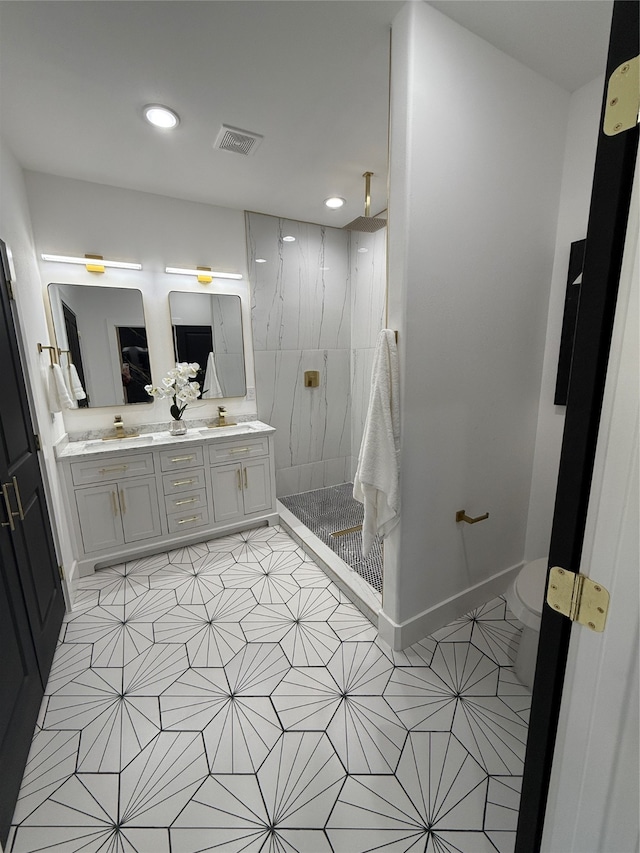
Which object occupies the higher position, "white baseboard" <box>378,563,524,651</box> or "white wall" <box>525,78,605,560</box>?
"white wall" <box>525,78,605,560</box>

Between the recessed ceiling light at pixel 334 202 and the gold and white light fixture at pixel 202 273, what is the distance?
969 mm

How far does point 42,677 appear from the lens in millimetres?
1620

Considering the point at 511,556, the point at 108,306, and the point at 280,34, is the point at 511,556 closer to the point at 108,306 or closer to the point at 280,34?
the point at 280,34

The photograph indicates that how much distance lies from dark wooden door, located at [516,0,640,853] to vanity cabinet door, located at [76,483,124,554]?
2.58 m

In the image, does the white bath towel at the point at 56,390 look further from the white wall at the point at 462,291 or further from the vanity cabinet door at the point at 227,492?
the white wall at the point at 462,291

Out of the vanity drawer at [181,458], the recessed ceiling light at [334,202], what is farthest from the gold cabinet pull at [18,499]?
the recessed ceiling light at [334,202]

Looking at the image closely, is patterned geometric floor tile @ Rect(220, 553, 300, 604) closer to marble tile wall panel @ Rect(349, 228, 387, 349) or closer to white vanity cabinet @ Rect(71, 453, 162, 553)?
white vanity cabinet @ Rect(71, 453, 162, 553)

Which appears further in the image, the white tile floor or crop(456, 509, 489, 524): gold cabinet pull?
crop(456, 509, 489, 524): gold cabinet pull

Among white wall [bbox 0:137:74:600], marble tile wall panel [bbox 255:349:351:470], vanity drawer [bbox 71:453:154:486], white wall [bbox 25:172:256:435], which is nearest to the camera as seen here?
white wall [bbox 0:137:74:600]

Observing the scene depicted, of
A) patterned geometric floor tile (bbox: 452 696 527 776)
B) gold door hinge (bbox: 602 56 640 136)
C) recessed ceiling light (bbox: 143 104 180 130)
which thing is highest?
recessed ceiling light (bbox: 143 104 180 130)

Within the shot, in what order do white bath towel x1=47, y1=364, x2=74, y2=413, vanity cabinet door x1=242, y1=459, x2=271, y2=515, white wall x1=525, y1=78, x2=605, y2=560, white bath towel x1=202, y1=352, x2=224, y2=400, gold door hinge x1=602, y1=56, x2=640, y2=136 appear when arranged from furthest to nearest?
white bath towel x1=202, y1=352, x2=224, y2=400, vanity cabinet door x1=242, y1=459, x2=271, y2=515, white bath towel x1=47, y1=364, x2=74, y2=413, white wall x1=525, y1=78, x2=605, y2=560, gold door hinge x1=602, y1=56, x2=640, y2=136

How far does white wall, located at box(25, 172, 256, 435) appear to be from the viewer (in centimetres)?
248

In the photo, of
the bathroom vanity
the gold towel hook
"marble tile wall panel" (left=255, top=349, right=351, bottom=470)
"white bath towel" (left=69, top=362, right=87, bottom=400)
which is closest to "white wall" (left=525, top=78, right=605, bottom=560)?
the bathroom vanity

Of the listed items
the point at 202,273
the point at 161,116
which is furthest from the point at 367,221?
the point at 202,273
